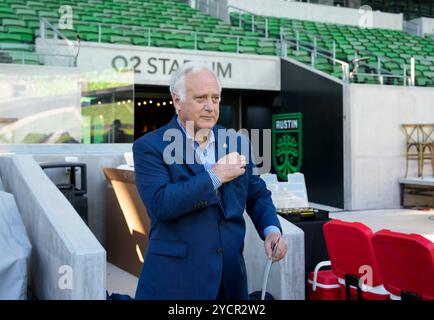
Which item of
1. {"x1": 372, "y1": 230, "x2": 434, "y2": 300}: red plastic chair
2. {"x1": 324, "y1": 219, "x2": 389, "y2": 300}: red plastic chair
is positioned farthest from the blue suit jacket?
{"x1": 324, "y1": 219, "x2": 389, "y2": 300}: red plastic chair

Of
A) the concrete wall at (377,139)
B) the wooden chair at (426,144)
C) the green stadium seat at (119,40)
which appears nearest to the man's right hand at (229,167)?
the concrete wall at (377,139)

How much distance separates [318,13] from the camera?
18.4 meters

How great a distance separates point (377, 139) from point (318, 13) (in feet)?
33.8

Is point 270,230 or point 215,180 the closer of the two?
point 215,180

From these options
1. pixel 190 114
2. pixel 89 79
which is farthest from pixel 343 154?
pixel 190 114

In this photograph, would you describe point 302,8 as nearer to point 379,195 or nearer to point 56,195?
point 379,195

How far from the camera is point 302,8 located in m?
18.2

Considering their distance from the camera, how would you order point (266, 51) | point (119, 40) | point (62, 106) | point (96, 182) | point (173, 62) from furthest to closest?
point (266, 51)
point (173, 62)
point (119, 40)
point (62, 106)
point (96, 182)

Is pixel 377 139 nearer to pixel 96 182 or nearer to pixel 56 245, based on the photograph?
pixel 96 182

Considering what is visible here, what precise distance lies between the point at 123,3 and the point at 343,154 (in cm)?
864

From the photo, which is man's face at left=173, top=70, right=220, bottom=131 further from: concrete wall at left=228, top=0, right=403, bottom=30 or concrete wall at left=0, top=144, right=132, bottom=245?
concrete wall at left=228, top=0, right=403, bottom=30

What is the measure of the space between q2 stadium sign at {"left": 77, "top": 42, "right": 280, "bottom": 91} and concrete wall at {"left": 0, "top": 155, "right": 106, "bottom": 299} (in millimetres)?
6128

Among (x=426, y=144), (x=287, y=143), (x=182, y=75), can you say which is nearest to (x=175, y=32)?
(x=287, y=143)

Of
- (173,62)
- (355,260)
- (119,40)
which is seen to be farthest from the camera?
(173,62)
